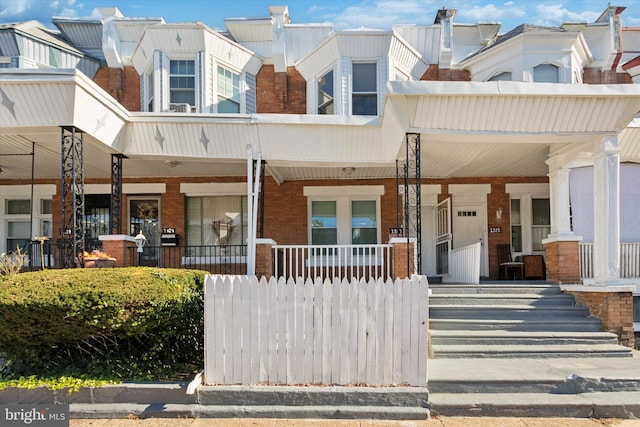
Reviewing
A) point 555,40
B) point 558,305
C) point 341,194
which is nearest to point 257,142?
point 341,194

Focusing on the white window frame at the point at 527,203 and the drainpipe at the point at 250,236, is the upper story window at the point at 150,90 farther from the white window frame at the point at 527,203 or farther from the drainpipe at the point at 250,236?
the white window frame at the point at 527,203

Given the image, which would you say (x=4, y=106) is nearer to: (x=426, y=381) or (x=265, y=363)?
(x=265, y=363)

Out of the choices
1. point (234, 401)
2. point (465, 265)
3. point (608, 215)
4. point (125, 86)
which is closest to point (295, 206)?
point (465, 265)

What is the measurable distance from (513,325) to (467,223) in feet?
19.4

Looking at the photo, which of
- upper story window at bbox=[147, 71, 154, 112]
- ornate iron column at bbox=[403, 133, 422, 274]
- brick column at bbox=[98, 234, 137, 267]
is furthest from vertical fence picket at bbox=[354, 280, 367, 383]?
upper story window at bbox=[147, 71, 154, 112]

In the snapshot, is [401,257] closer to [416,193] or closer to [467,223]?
[416,193]

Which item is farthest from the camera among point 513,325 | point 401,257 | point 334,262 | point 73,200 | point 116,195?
point 334,262

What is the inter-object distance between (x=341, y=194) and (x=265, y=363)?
322 inches

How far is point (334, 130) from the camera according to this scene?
36.2 feet

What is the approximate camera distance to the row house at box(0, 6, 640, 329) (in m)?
8.80

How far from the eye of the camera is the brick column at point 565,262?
9773mm

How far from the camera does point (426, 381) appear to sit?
602 centimetres

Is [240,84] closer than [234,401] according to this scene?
No

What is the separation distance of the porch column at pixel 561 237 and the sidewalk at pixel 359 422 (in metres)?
4.42
